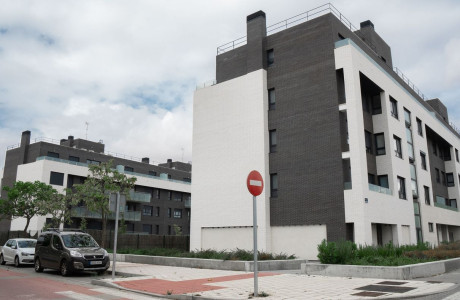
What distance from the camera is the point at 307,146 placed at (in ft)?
82.9

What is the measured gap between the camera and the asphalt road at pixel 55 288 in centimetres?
1062

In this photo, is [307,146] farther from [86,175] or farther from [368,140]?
[86,175]

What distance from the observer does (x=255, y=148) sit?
1076 inches

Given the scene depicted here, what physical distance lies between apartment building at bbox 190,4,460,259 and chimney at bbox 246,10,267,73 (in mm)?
89

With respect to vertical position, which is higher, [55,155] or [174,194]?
[55,155]

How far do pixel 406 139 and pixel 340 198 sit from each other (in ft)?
35.6

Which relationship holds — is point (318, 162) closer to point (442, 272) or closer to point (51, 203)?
point (442, 272)

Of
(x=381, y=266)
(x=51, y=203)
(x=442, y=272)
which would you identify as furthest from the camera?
(x=51, y=203)

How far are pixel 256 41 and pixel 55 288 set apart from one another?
21941 millimetres

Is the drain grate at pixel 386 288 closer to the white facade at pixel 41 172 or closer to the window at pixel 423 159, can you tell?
the window at pixel 423 159

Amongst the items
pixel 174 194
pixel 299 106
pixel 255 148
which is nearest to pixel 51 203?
pixel 255 148

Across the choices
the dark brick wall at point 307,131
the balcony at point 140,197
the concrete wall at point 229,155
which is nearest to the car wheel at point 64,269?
the concrete wall at point 229,155

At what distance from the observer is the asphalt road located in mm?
10617

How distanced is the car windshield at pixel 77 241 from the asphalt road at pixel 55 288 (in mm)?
1183
